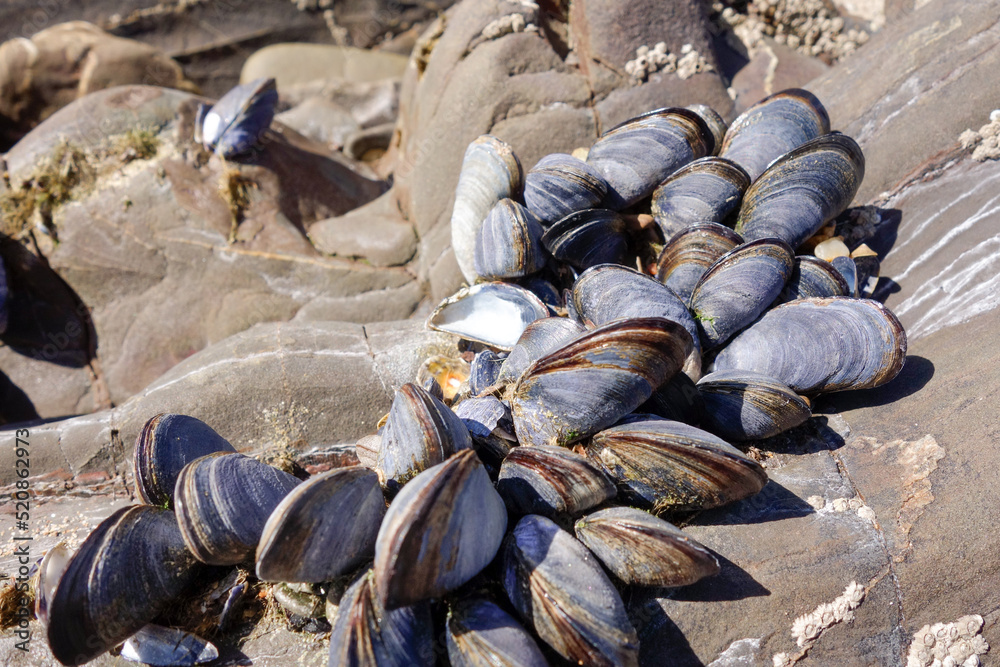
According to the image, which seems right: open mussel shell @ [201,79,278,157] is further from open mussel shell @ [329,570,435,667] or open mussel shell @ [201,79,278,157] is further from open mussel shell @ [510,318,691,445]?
open mussel shell @ [329,570,435,667]

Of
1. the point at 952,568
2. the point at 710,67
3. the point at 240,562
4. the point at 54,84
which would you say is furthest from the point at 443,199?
the point at 54,84

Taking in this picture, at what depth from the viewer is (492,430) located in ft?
8.84

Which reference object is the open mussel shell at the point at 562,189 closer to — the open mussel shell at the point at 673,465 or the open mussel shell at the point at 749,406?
the open mussel shell at the point at 749,406

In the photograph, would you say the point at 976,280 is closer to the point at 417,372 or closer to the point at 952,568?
the point at 952,568

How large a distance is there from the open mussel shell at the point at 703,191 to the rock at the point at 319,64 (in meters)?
7.03

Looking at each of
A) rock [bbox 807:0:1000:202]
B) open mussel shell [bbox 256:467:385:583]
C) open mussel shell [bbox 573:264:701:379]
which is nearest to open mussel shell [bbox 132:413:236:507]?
open mussel shell [bbox 256:467:385:583]

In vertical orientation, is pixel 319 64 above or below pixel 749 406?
below

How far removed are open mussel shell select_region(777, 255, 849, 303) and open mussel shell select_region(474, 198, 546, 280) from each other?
1.39 meters

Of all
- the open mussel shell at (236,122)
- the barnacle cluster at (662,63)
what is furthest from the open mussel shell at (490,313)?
the open mussel shell at (236,122)

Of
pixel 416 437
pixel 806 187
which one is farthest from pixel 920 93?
pixel 416 437

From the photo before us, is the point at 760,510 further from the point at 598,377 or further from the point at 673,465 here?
the point at 598,377

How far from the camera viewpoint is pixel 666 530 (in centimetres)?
221

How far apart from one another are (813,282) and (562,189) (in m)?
1.48

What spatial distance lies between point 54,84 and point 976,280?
8.66 meters
